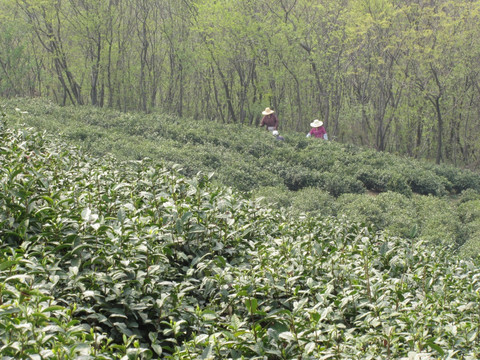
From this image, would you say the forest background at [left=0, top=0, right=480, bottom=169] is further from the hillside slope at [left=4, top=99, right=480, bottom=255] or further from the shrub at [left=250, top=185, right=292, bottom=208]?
the shrub at [left=250, top=185, right=292, bottom=208]

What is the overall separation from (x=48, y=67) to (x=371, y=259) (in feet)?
117

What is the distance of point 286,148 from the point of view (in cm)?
1656

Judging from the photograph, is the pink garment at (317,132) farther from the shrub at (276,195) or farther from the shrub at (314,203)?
the shrub at (276,195)

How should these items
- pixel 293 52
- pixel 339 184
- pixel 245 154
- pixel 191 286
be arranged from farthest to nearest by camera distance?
pixel 293 52 < pixel 245 154 < pixel 339 184 < pixel 191 286

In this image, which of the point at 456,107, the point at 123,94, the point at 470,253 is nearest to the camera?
the point at 470,253

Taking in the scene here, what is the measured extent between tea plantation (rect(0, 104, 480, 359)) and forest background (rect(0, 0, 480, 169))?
19483 mm

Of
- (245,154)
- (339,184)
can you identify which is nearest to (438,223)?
(339,184)

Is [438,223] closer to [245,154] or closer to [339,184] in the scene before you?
[339,184]

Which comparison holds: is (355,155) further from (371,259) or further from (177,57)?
(177,57)

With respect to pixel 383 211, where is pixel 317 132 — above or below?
above

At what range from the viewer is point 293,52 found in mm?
25953

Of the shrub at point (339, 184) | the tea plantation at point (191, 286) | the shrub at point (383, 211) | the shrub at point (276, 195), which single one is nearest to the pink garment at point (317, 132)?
the shrub at point (339, 184)

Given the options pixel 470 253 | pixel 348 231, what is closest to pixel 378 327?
pixel 348 231

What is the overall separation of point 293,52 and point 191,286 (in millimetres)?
24509
